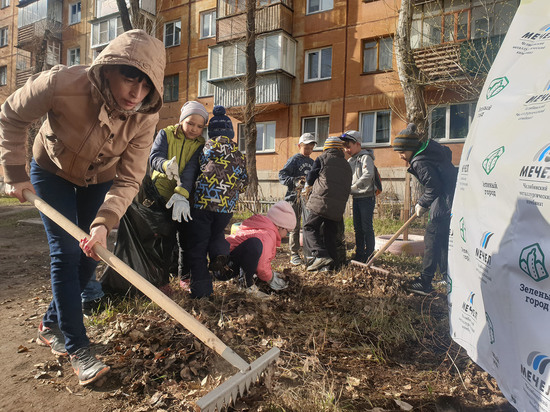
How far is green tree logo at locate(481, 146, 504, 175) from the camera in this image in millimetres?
1738

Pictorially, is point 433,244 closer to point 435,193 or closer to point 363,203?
point 435,193

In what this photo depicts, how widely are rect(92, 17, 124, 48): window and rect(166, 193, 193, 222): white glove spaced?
21.2 meters

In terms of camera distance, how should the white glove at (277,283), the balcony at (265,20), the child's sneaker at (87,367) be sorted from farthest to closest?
1. the balcony at (265,20)
2. the white glove at (277,283)
3. the child's sneaker at (87,367)

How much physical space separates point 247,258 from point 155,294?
169 cm

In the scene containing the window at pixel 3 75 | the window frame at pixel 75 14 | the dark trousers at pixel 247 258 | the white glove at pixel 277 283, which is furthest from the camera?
the window at pixel 3 75

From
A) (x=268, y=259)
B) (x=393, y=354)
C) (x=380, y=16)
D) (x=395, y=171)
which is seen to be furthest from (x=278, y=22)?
(x=393, y=354)

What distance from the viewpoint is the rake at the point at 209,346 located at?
1.69 meters

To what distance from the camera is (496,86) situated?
6.21 feet

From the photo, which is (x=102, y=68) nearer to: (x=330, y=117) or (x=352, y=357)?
(x=352, y=357)

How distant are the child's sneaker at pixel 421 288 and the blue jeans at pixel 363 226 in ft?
4.28

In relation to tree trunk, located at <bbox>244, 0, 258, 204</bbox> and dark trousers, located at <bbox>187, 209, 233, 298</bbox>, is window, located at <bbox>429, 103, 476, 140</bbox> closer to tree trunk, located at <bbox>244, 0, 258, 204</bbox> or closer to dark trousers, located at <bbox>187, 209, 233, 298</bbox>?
tree trunk, located at <bbox>244, 0, 258, 204</bbox>

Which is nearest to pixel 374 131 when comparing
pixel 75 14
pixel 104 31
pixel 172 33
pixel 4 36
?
pixel 172 33

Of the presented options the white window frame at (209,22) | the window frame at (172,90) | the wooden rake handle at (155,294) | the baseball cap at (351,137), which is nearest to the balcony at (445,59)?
the baseball cap at (351,137)

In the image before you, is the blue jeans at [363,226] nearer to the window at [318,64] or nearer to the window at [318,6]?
the window at [318,64]
